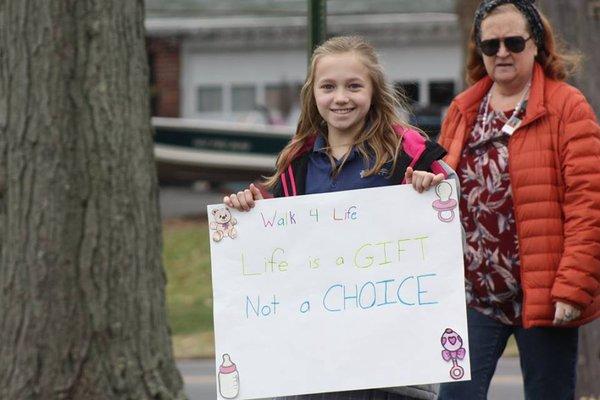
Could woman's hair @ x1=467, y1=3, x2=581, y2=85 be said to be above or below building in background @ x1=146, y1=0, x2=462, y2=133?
below

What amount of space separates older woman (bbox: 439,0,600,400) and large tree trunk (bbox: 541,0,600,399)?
1421 mm

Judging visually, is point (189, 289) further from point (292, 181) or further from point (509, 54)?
point (292, 181)

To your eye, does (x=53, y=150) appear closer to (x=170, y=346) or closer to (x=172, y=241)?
(x=170, y=346)

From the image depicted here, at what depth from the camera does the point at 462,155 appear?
530cm

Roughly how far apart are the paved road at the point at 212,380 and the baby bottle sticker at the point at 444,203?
15.1 feet

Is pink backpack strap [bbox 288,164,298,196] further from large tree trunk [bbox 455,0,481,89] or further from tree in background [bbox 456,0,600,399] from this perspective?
large tree trunk [bbox 455,0,481,89]

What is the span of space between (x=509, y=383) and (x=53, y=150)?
4118 millimetres

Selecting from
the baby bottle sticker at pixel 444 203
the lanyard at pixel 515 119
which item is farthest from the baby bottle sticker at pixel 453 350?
the lanyard at pixel 515 119

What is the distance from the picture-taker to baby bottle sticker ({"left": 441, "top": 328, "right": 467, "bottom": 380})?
4.41 m

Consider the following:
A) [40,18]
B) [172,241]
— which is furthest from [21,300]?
[172,241]

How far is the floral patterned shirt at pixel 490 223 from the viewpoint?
17.0 ft

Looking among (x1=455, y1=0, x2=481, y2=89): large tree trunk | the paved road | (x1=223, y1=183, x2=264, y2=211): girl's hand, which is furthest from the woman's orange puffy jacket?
(x1=455, y1=0, x2=481, y2=89): large tree trunk

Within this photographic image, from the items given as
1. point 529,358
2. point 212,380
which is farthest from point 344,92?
point 212,380

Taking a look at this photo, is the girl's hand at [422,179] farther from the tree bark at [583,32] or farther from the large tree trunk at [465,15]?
the large tree trunk at [465,15]
